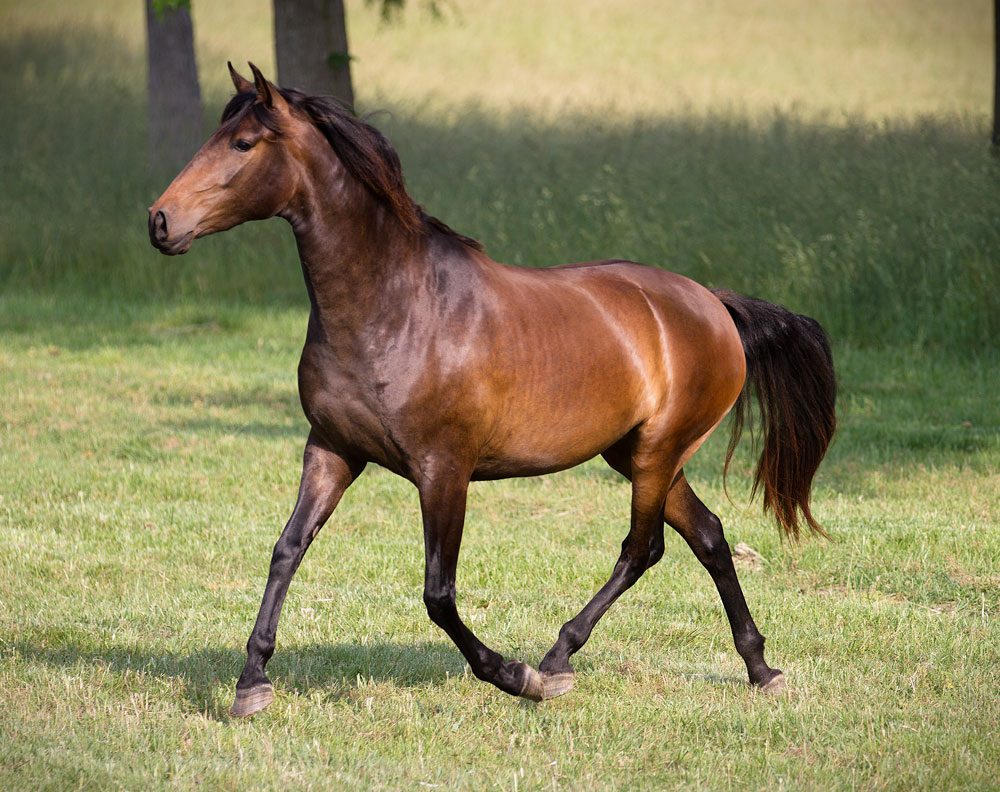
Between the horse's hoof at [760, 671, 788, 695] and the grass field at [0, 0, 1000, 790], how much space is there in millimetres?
83

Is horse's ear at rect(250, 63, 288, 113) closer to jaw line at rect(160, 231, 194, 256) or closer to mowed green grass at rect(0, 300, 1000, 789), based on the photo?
jaw line at rect(160, 231, 194, 256)

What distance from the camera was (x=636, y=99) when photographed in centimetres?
2755

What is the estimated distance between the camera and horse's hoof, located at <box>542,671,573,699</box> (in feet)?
15.0

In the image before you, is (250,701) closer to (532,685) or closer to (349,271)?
(532,685)

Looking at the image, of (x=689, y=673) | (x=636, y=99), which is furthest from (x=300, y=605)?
(x=636, y=99)

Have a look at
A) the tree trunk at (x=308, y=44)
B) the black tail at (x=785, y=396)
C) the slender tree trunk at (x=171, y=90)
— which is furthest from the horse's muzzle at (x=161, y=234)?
the slender tree trunk at (x=171, y=90)

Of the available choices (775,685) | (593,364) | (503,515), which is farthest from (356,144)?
(503,515)

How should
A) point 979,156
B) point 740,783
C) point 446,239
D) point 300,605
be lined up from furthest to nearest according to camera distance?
1. point 979,156
2. point 300,605
3. point 446,239
4. point 740,783

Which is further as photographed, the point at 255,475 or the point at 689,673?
the point at 255,475

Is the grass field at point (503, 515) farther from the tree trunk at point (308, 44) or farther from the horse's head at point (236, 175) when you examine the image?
the tree trunk at point (308, 44)

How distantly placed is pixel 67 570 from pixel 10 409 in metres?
3.83

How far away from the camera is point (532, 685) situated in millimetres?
4305

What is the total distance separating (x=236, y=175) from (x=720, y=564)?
2.28 m

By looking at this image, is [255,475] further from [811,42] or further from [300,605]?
[811,42]
